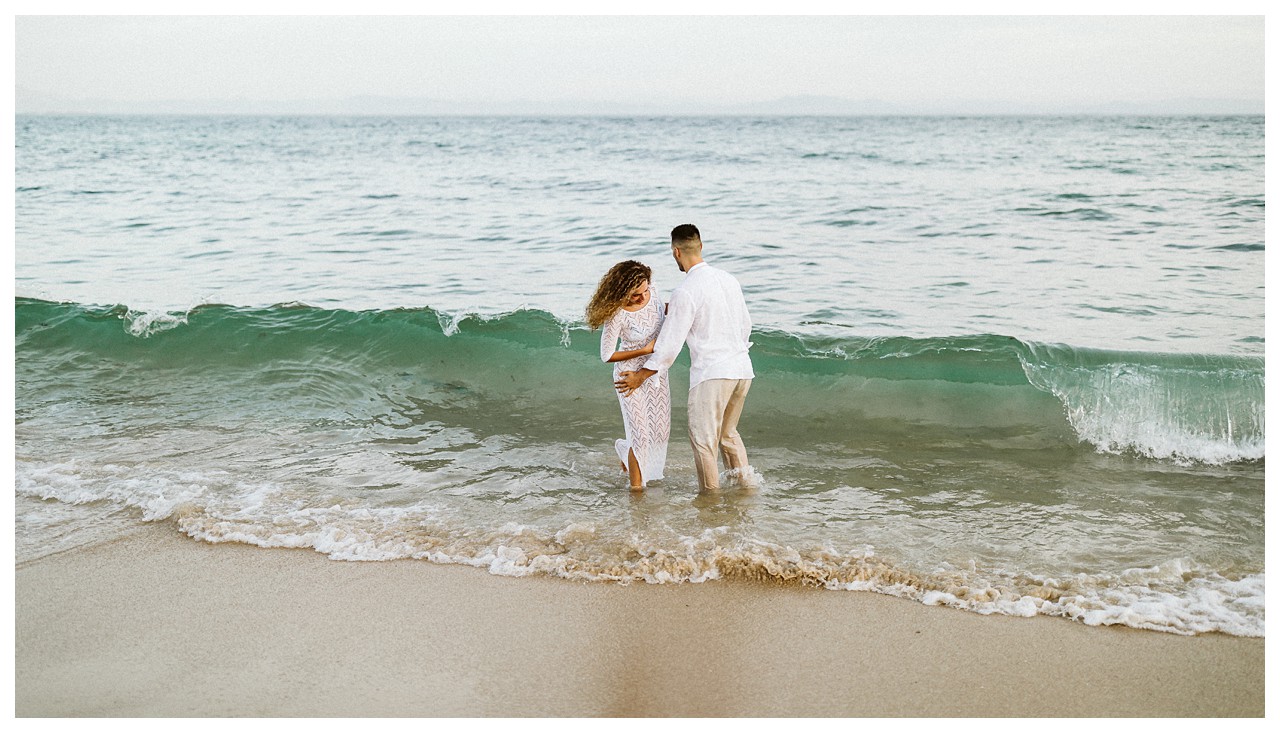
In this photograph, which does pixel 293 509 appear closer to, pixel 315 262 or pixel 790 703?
pixel 790 703

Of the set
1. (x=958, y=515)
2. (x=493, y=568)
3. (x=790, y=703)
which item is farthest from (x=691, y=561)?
(x=958, y=515)

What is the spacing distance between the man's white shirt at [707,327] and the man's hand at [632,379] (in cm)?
5

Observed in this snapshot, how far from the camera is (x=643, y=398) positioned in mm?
5660

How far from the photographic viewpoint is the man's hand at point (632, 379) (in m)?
5.51

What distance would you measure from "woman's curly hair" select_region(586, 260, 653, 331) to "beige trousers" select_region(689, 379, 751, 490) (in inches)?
24.8

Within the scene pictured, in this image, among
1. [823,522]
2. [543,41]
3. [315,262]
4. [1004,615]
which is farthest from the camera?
[543,41]

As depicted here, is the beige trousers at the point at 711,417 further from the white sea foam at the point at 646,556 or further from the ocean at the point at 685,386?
the white sea foam at the point at 646,556

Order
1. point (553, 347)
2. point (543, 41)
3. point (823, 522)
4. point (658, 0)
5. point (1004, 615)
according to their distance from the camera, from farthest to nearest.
Result: point (543, 41), point (553, 347), point (658, 0), point (823, 522), point (1004, 615)

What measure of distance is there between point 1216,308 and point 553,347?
647 cm

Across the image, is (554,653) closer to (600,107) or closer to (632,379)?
(632,379)

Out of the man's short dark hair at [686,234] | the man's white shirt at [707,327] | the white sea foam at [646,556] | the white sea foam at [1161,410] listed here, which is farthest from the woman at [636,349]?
the white sea foam at [1161,410]

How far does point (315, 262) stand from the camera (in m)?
13.5

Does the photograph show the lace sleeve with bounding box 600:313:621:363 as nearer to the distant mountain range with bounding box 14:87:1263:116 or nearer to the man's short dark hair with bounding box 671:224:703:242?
the man's short dark hair with bounding box 671:224:703:242

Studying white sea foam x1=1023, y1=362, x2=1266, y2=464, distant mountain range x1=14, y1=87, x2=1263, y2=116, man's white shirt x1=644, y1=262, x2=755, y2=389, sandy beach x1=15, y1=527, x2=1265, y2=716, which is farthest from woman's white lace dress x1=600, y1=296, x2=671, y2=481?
distant mountain range x1=14, y1=87, x2=1263, y2=116
